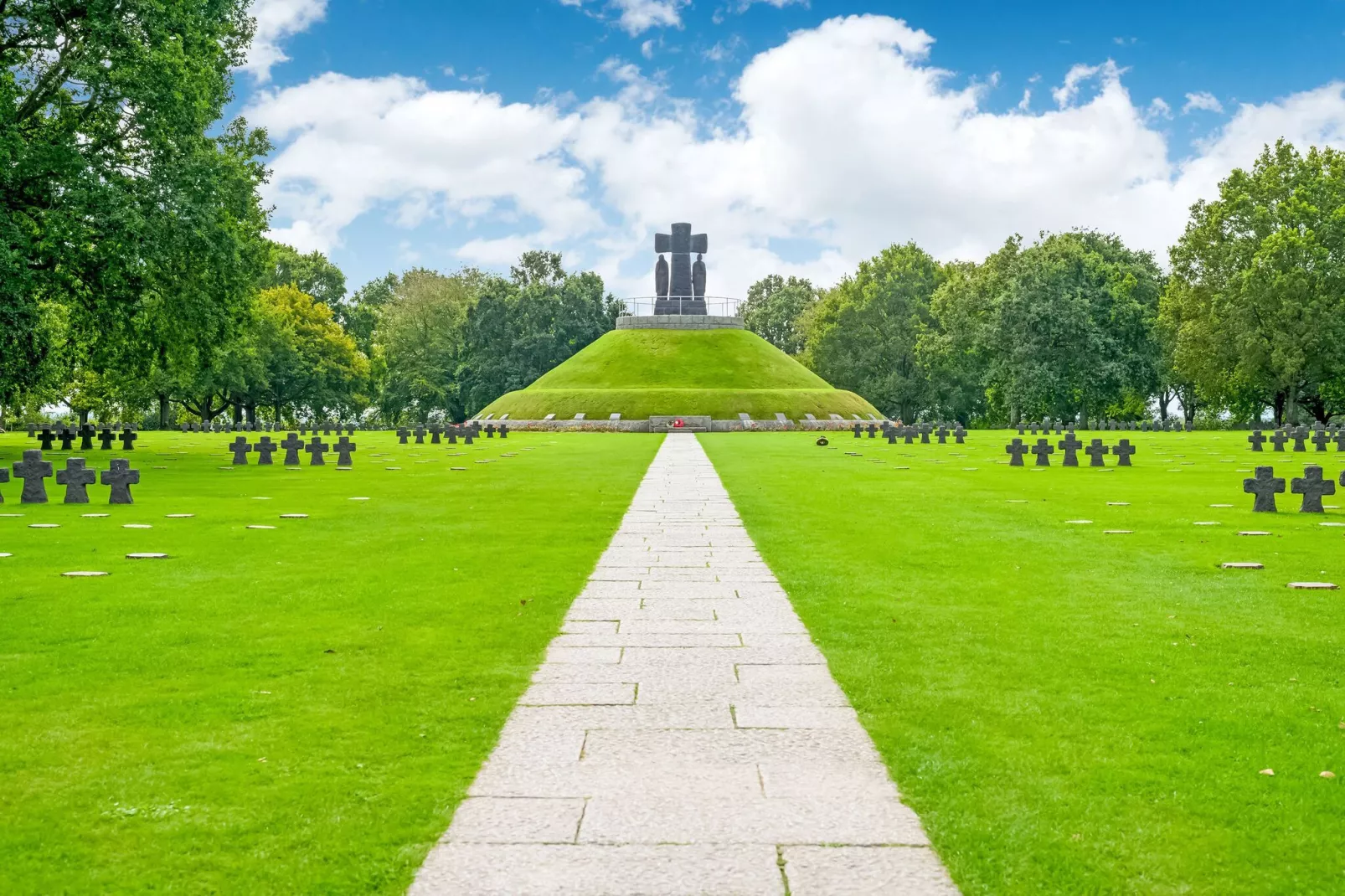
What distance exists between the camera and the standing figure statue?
99.4 meters

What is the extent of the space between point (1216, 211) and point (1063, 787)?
7128 centimetres

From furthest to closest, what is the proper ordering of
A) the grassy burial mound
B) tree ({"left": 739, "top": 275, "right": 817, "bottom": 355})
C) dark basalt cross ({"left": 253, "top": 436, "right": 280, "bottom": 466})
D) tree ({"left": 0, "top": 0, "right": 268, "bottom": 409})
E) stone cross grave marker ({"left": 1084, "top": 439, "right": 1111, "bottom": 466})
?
1. tree ({"left": 739, "top": 275, "right": 817, "bottom": 355})
2. the grassy burial mound
3. dark basalt cross ({"left": 253, "top": 436, "right": 280, "bottom": 466})
4. stone cross grave marker ({"left": 1084, "top": 439, "right": 1111, "bottom": 466})
5. tree ({"left": 0, "top": 0, "right": 268, "bottom": 409})

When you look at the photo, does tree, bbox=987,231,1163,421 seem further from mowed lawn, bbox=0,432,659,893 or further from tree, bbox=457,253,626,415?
mowed lawn, bbox=0,432,659,893

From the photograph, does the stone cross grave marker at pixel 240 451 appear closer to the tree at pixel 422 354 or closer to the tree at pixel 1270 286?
the tree at pixel 1270 286

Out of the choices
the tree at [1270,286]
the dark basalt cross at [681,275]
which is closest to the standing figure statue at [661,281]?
the dark basalt cross at [681,275]

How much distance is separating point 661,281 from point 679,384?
700 inches

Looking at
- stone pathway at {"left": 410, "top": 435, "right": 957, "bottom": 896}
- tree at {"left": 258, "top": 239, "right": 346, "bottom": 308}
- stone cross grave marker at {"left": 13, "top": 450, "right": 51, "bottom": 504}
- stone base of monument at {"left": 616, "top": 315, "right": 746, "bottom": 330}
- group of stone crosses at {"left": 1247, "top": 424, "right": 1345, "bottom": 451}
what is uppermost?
tree at {"left": 258, "top": 239, "right": 346, "bottom": 308}

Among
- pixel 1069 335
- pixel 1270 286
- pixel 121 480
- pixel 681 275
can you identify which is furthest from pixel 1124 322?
pixel 121 480

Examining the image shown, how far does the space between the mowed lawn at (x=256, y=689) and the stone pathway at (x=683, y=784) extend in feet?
0.79

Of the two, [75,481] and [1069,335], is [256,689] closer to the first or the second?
[75,481]

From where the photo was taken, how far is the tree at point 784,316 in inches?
4956

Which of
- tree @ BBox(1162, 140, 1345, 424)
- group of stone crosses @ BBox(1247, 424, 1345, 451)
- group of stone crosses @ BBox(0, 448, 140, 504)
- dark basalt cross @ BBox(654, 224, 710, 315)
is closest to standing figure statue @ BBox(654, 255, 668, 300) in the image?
dark basalt cross @ BBox(654, 224, 710, 315)

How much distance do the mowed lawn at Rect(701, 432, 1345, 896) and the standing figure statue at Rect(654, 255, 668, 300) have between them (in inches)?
3376

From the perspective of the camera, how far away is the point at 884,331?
9612 centimetres
